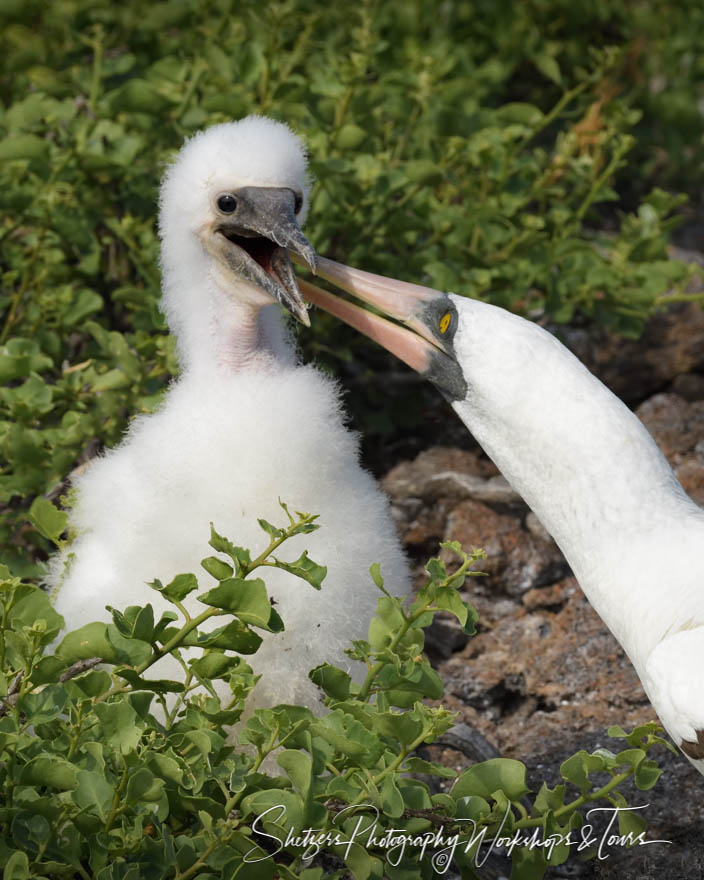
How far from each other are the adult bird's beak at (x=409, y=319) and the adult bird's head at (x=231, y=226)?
105 millimetres

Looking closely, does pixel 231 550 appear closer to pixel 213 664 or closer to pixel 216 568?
pixel 216 568

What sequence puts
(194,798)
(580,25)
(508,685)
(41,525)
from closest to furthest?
1. (194,798)
2. (41,525)
3. (508,685)
4. (580,25)

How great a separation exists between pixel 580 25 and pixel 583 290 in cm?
267

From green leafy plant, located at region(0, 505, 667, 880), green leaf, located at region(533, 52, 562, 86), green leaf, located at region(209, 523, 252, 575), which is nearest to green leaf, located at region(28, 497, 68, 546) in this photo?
green leafy plant, located at region(0, 505, 667, 880)

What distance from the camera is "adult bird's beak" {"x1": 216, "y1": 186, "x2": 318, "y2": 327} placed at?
307 cm

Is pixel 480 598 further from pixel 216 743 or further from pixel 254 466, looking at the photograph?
pixel 216 743

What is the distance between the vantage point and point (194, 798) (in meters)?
2.20

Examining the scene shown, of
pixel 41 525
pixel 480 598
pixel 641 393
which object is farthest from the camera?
pixel 641 393

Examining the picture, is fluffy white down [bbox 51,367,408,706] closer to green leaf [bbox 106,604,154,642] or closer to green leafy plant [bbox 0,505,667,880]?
green leafy plant [bbox 0,505,667,880]

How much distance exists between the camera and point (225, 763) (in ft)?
7.44

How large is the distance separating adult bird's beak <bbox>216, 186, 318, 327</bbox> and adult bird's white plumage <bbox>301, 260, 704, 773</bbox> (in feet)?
1.48

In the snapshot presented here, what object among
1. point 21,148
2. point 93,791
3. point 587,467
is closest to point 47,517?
point 93,791

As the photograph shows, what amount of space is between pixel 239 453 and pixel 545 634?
1523 millimetres

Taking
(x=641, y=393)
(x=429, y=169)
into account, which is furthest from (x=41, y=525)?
(x=641, y=393)
